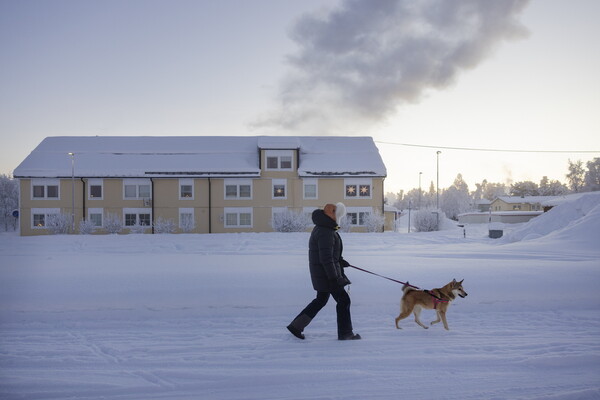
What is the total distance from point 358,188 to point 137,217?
60.7ft

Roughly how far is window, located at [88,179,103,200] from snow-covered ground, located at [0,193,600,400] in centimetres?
2295

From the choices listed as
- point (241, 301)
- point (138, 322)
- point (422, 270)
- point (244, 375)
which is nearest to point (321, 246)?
point (244, 375)

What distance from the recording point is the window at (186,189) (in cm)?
3409

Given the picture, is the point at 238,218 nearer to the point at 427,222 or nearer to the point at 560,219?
the point at 427,222

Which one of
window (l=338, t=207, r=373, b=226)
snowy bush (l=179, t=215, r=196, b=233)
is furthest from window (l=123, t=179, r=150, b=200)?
window (l=338, t=207, r=373, b=226)

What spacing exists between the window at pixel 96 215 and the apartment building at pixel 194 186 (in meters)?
0.08

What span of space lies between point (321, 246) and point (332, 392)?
2088 millimetres

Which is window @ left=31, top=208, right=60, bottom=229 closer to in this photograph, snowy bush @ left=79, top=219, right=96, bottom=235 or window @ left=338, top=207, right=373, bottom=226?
snowy bush @ left=79, top=219, right=96, bottom=235

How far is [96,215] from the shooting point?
33906 mm

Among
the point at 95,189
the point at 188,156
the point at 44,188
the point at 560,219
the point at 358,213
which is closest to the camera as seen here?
the point at 560,219

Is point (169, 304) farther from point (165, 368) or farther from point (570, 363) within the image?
point (570, 363)

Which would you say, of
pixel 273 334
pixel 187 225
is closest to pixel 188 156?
pixel 187 225

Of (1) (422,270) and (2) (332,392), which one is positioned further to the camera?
(1) (422,270)

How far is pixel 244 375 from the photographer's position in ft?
15.7
